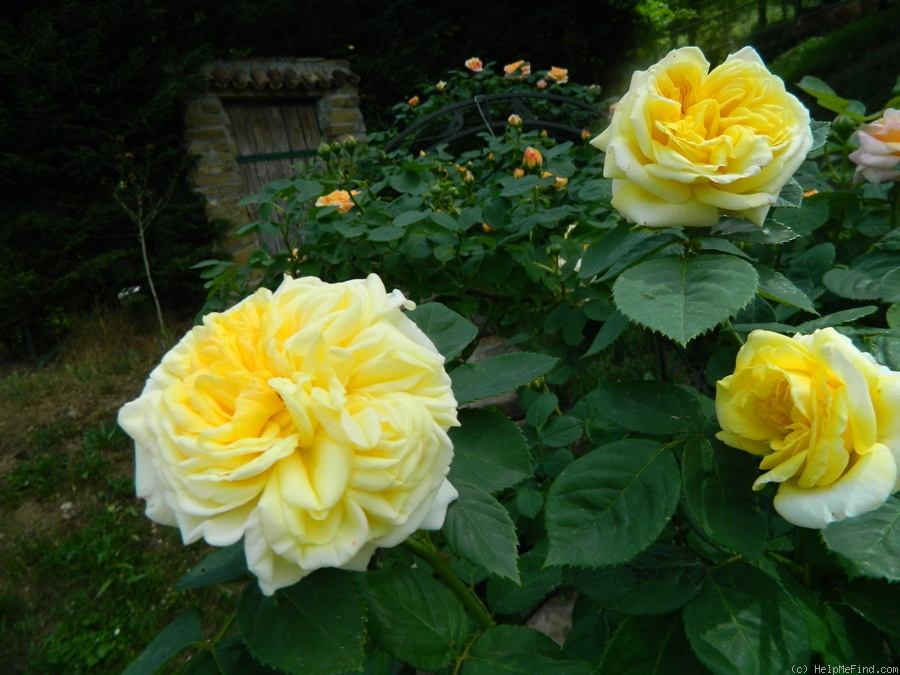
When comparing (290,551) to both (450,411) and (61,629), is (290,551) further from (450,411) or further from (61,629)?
(61,629)

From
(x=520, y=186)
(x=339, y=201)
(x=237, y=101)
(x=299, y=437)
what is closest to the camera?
(x=299, y=437)

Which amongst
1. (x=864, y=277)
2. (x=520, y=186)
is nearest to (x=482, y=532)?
(x=864, y=277)

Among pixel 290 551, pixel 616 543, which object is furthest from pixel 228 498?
pixel 616 543

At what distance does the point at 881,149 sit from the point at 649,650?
716 millimetres

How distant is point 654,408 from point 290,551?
0.37 m

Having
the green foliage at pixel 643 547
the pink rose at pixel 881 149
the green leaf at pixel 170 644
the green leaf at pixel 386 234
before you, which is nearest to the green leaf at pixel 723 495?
the green foliage at pixel 643 547

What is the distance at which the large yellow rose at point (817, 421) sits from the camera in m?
0.43

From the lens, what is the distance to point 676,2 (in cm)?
986

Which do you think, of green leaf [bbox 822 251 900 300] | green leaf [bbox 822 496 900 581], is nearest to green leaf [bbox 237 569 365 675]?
green leaf [bbox 822 496 900 581]

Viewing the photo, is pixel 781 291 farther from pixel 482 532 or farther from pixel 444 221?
pixel 444 221

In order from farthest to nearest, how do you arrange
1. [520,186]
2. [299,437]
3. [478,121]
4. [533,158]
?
[478,121], [533,158], [520,186], [299,437]

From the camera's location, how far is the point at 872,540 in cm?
46

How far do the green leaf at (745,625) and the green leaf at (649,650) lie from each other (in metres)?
0.04

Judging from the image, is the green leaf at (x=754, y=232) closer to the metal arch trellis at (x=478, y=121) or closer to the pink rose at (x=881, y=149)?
the pink rose at (x=881, y=149)
